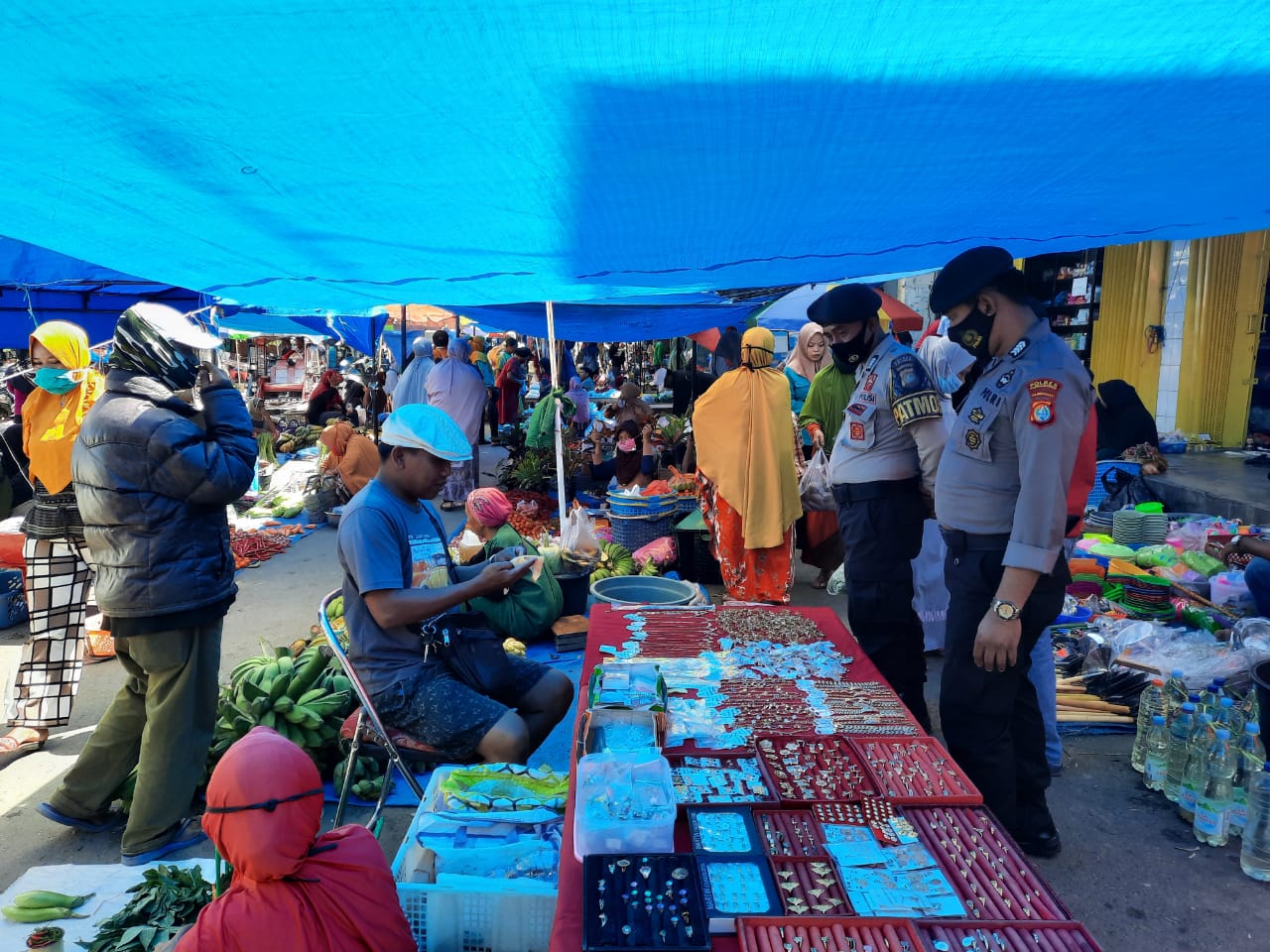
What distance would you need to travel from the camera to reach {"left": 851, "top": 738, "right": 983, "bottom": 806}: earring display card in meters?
2.01

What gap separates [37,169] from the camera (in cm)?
218

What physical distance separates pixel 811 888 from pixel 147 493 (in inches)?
107

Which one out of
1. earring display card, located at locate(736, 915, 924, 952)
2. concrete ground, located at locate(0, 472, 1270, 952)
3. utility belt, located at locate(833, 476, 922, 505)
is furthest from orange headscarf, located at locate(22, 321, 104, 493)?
earring display card, located at locate(736, 915, 924, 952)

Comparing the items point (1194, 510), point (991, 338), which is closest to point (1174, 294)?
point (1194, 510)

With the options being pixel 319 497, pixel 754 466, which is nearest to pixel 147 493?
pixel 754 466

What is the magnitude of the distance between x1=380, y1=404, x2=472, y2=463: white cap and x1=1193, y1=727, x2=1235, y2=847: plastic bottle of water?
319 cm

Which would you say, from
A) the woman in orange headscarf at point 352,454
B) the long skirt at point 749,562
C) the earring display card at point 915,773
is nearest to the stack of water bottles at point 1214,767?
the earring display card at point 915,773

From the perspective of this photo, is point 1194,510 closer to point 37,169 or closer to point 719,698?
point 719,698

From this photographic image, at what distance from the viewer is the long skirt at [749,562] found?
18.5ft

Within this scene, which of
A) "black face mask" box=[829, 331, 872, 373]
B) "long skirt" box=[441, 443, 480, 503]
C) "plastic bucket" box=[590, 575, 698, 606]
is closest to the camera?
"black face mask" box=[829, 331, 872, 373]

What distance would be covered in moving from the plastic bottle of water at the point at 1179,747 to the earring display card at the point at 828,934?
8.32 feet

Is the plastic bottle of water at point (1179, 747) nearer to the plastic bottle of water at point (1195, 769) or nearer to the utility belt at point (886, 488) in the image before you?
the plastic bottle of water at point (1195, 769)

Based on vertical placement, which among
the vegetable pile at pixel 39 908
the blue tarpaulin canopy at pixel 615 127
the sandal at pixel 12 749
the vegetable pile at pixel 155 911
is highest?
the blue tarpaulin canopy at pixel 615 127

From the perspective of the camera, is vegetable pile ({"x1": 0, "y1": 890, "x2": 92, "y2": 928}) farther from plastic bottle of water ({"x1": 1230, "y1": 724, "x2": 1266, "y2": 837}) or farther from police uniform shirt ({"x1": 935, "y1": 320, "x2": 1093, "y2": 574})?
plastic bottle of water ({"x1": 1230, "y1": 724, "x2": 1266, "y2": 837})
